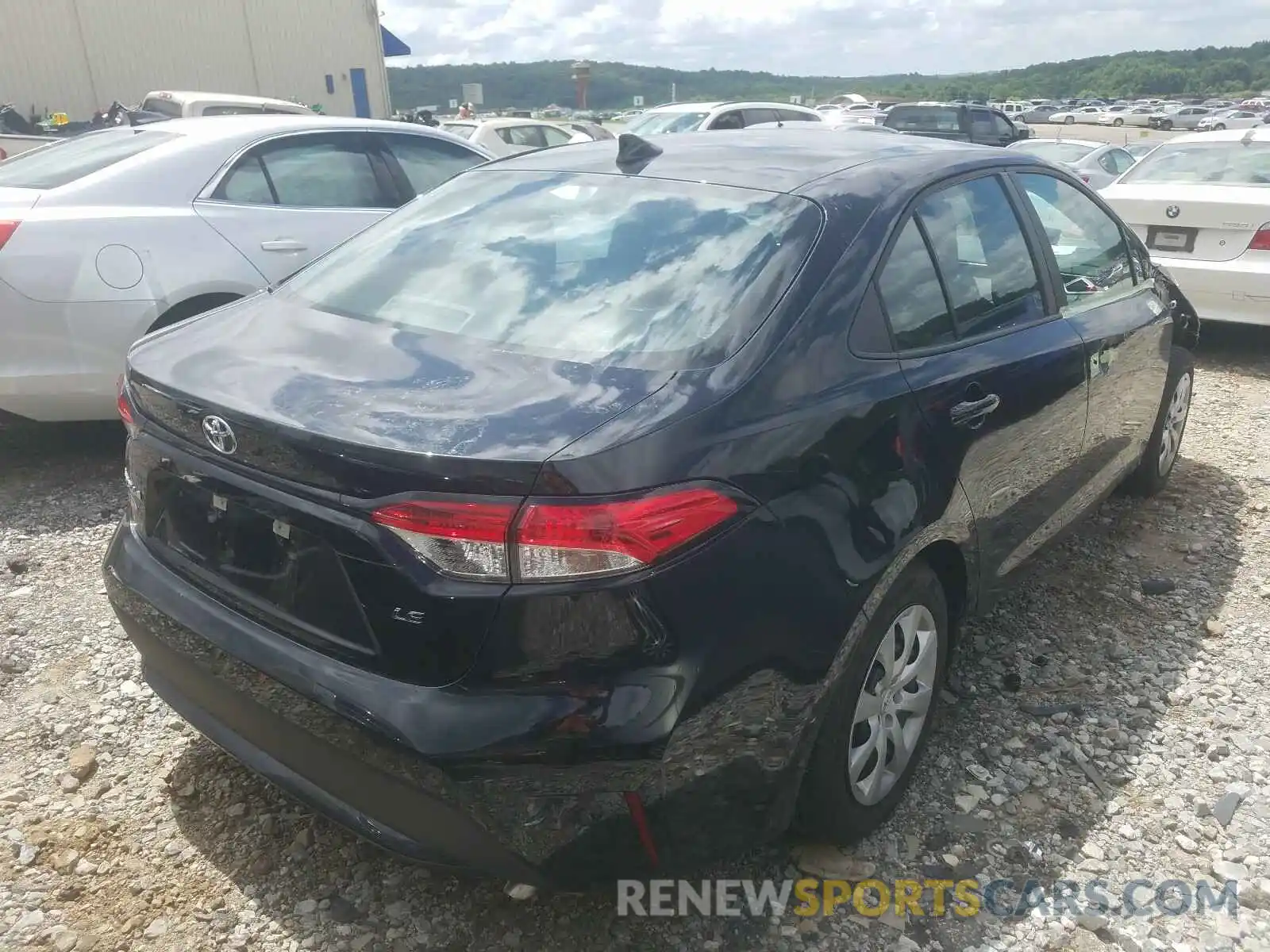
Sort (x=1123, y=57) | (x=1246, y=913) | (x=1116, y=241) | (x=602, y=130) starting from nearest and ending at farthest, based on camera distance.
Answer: (x=1246, y=913) < (x=1116, y=241) < (x=602, y=130) < (x=1123, y=57)

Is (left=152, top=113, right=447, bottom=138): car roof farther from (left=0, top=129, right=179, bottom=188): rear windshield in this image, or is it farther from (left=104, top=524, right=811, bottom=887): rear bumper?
(left=104, top=524, right=811, bottom=887): rear bumper

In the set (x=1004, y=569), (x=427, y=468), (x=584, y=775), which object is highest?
(x=427, y=468)

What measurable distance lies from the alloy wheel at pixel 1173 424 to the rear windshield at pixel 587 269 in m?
2.81

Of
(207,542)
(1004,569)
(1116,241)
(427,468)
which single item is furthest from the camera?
(1116,241)

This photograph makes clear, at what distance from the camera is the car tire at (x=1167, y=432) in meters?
4.27

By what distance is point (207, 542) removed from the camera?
2146mm

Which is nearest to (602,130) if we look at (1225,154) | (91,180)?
(1225,154)

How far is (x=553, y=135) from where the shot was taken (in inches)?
596

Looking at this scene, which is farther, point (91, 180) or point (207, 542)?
point (91, 180)

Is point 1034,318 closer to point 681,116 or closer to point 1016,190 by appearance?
point 1016,190

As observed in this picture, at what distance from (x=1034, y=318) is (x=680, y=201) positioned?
120cm

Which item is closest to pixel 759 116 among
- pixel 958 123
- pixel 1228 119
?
pixel 958 123

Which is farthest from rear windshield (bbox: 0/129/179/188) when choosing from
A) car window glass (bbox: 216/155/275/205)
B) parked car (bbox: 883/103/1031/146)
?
parked car (bbox: 883/103/1031/146)

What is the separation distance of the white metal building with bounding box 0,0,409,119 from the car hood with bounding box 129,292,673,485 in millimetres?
22299
